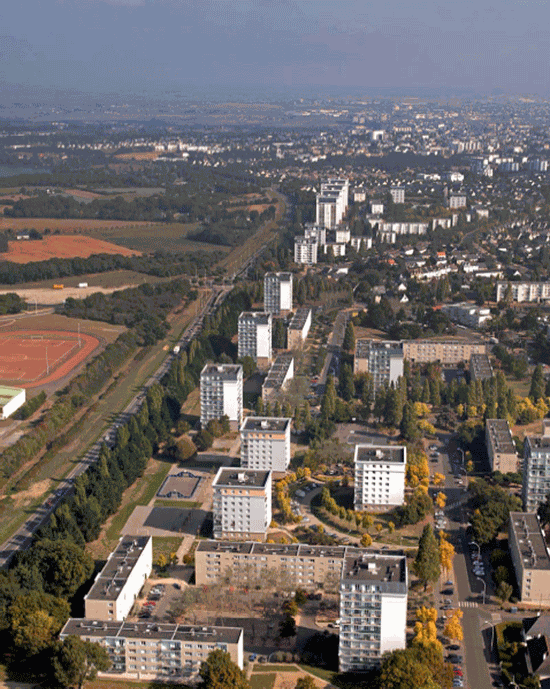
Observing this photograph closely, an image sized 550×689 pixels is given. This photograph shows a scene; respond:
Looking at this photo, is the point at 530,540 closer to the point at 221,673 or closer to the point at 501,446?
the point at 501,446

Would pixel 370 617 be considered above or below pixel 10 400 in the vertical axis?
above

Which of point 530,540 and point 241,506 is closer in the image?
point 530,540

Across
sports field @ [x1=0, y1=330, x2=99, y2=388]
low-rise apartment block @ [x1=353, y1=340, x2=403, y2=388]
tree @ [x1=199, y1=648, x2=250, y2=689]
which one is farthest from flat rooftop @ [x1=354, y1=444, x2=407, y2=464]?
sports field @ [x1=0, y1=330, x2=99, y2=388]

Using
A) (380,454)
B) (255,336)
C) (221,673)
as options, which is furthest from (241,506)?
(255,336)

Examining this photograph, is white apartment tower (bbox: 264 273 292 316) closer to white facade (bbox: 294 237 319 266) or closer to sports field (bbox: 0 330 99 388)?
sports field (bbox: 0 330 99 388)

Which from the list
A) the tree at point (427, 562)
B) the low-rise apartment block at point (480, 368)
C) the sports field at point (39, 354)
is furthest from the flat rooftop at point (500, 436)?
the sports field at point (39, 354)

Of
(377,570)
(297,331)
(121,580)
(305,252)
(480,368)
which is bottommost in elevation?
(305,252)

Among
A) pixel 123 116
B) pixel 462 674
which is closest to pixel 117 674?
pixel 462 674
